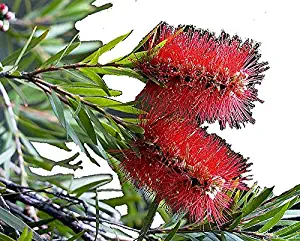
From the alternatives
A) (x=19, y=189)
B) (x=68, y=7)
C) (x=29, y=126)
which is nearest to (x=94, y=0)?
(x=68, y=7)

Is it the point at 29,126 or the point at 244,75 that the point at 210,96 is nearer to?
the point at 244,75

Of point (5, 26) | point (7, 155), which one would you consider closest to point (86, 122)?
point (5, 26)

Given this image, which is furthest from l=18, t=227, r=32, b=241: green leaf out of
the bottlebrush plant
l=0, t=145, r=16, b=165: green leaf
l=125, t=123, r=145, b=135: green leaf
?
l=0, t=145, r=16, b=165: green leaf

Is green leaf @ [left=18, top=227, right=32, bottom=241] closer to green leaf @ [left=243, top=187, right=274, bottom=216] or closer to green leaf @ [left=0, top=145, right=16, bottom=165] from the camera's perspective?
green leaf @ [left=243, top=187, right=274, bottom=216]

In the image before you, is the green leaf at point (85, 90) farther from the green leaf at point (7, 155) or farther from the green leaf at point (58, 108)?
the green leaf at point (7, 155)

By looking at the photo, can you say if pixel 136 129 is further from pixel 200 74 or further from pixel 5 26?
pixel 5 26

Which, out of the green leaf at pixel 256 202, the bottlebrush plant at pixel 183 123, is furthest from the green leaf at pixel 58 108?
the green leaf at pixel 256 202

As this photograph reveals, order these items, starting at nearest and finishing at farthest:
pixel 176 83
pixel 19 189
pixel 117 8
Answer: pixel 176 83 → pixel 19 189 → pixel 117 8
